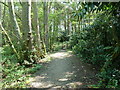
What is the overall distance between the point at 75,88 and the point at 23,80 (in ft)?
6.84

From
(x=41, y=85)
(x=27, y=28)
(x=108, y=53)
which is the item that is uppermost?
(x=27, y=28)

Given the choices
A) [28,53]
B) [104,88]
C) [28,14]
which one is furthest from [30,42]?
[104,88]

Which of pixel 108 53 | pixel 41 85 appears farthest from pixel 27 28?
pixel 108 53

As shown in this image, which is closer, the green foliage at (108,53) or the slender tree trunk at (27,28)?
the green foliage at (108,53)

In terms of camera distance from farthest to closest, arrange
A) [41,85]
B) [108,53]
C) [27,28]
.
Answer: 1. [27,28]
2. [108,53]
3. [41,85]

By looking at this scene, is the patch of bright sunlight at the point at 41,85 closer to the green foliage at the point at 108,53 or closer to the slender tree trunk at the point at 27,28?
the green foliage at the point at 108,53

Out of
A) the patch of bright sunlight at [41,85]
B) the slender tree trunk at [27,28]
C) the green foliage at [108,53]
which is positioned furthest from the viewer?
the slender tree trunk at [27,28]

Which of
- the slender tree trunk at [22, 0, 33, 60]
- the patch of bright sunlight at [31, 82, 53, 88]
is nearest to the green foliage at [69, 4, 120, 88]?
the patch of bright sunlight at [31, 82, 53, 88]

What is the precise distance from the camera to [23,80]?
4059 mm

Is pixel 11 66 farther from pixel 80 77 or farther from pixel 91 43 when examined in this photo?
pixel 91 43

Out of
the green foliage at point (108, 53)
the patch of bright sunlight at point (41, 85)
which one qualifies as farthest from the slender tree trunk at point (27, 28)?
the green foliage at point (108, 53)

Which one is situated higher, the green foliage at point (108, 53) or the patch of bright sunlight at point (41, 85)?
the green foliage at point (108, 53)

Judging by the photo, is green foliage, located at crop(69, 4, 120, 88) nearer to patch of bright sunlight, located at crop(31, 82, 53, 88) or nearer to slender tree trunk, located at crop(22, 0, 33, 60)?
patch of bright sunlight, located at crop(31, 82, 53, 88)

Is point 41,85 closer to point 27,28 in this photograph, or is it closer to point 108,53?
point 108,53
